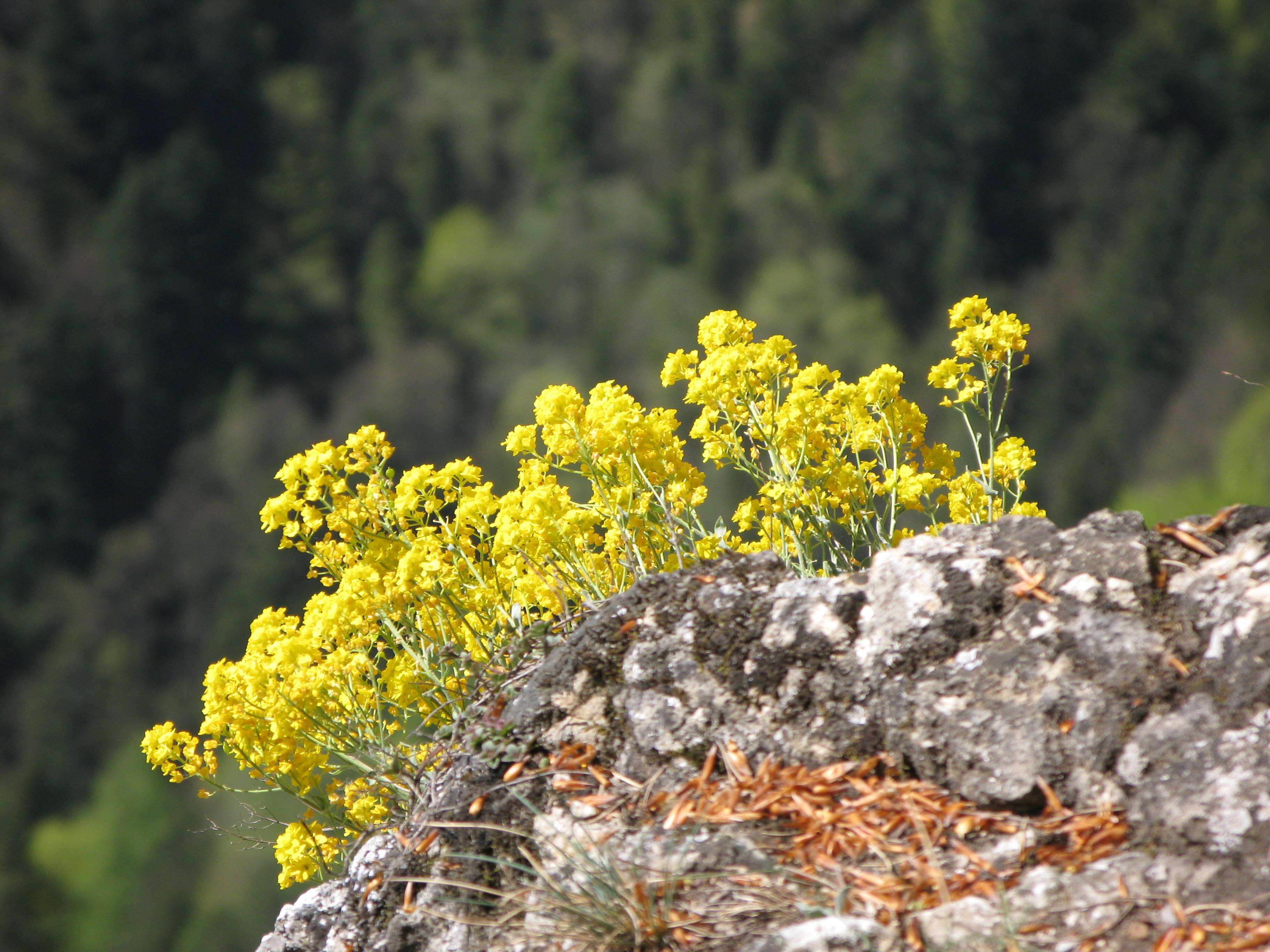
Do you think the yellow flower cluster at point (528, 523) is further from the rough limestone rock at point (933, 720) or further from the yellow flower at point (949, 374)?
the rough limestone rock at point (933, 720)

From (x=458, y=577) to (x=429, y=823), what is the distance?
1191 millimetres

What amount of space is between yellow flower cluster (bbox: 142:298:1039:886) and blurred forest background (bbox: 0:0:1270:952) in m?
27.9

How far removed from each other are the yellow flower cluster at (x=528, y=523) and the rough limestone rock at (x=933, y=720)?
67 centimetres

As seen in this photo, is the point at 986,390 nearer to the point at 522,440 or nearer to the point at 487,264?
the point at 522,440

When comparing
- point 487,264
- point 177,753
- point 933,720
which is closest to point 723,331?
point 933,720

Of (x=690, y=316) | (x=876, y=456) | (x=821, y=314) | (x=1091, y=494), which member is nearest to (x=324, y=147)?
(x=690, y=316)

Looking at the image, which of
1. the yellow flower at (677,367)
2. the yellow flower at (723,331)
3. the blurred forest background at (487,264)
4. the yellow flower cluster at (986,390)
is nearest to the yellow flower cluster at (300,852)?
the yellow flower at (677,367)

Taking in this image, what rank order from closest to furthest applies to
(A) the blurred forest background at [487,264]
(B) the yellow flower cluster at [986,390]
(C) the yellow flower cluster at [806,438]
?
1. (C) the yellow flower cluster at [806,438]
2. (B) the yellow flower cluster at [986,390]
3. (A) the blurred forest background at [487,264]

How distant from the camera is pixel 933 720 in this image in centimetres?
248

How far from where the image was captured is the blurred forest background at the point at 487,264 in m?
35.0

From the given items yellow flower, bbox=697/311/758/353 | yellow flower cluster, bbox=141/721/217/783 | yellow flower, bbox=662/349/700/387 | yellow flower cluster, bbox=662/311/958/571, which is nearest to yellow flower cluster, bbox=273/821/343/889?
yellow flower cluster, bbox=141/721/217/783

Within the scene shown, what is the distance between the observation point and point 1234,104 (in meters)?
37.4

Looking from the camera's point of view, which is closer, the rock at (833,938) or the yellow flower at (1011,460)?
the rock at (833,938)

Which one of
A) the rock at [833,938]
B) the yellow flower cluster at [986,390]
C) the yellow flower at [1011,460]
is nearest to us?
the rock at [833,938]
